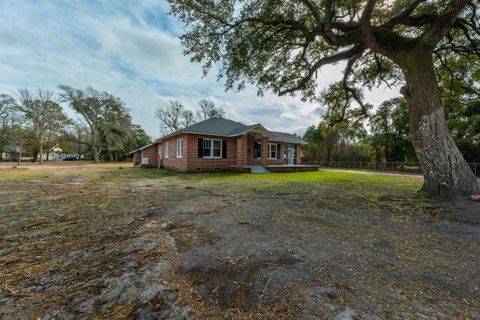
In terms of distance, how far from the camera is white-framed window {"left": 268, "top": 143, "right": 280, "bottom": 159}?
18.4 m

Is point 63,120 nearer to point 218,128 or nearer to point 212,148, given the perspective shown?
point 218,128

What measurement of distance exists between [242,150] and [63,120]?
1208 inches

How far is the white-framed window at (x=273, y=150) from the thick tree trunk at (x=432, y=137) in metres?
12.2

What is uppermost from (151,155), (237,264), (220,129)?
(220,129)

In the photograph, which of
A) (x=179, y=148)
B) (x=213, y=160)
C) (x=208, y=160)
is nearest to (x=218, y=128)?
(x=213, y=160)

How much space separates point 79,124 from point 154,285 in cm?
3812

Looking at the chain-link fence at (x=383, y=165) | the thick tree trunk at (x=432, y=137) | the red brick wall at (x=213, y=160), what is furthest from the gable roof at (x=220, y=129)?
the chain-link fence at (x=383, y=165)

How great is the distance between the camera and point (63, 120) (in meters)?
30.1

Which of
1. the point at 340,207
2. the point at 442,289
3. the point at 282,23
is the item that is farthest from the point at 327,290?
the point at 282,23

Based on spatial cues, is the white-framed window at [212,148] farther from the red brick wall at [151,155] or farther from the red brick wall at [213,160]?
the red brick wall at [151,155]

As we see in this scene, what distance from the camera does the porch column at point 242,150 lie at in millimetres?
14773

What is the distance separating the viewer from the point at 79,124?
3111 cm

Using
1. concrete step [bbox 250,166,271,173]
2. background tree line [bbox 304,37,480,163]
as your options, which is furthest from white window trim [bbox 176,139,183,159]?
background tree line [bbox 304,37,480,163]

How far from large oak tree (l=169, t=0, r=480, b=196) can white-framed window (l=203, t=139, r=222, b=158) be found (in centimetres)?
607
